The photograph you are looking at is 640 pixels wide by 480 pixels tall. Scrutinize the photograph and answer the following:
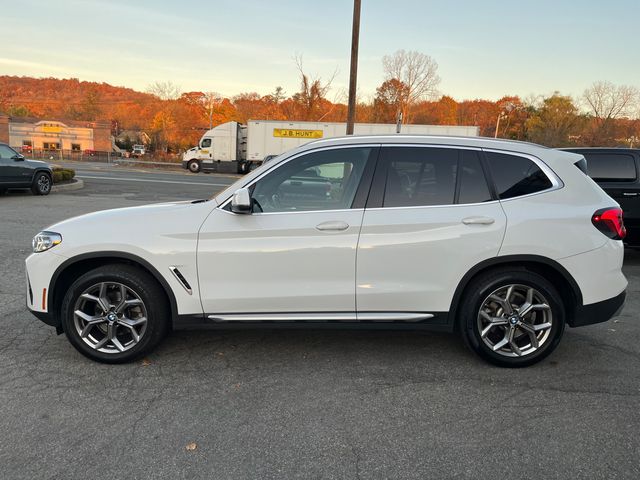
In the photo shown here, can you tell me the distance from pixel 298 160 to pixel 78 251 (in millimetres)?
1799

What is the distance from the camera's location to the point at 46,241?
3.63m

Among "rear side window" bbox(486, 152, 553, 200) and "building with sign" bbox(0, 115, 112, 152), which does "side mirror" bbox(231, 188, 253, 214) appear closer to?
"rear side window" bbox(486, 152, 553, 200)

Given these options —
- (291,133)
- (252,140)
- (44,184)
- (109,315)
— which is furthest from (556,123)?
(109,315)

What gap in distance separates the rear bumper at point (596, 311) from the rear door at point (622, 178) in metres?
4.40

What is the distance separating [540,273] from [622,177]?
493 cm

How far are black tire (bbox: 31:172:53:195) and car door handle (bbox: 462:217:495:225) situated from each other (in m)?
14.9

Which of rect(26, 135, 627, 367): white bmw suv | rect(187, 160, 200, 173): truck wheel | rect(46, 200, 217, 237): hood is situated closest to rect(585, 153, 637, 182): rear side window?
rect(26, 135, 627, 367): white bmw suv

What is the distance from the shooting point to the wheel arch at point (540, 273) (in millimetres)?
3580

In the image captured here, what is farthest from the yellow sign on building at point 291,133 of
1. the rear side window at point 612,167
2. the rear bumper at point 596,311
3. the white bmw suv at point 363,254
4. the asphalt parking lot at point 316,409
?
the rear bumper at point 596,311

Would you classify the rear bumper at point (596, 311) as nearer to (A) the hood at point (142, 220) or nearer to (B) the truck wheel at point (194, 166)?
(A) the hood at point (142, 220)

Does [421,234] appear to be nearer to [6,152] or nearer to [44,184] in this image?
[6,152]

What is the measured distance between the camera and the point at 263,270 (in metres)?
3.53

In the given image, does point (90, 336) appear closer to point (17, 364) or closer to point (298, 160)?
point (17, 364)

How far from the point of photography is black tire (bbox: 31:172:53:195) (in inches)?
576
